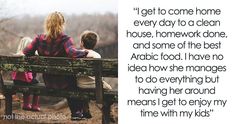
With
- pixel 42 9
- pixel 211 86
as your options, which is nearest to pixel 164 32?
pixel 211 86

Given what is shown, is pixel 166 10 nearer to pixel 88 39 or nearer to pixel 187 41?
pixel 187 41

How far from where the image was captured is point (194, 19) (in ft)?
14.0

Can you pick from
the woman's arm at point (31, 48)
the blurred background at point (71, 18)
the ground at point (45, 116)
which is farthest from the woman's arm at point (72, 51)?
the ground at point (45, 116)

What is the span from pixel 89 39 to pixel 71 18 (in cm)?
17

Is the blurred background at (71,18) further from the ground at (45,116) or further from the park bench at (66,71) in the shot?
the ground at (45,116)

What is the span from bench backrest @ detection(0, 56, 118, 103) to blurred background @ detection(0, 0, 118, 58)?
83 millimetres

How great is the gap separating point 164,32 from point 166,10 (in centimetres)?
13

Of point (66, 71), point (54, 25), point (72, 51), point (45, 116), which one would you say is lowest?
point (45, 116)

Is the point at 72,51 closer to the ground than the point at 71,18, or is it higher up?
closer to the ground

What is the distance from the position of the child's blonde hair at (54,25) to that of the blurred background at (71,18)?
0.09ft

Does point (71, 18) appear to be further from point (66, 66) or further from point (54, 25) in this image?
point (66, 66)

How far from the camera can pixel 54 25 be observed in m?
4.40

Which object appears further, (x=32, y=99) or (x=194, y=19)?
(x=32, y=99)

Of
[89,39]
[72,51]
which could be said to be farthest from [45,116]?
[89,39]
